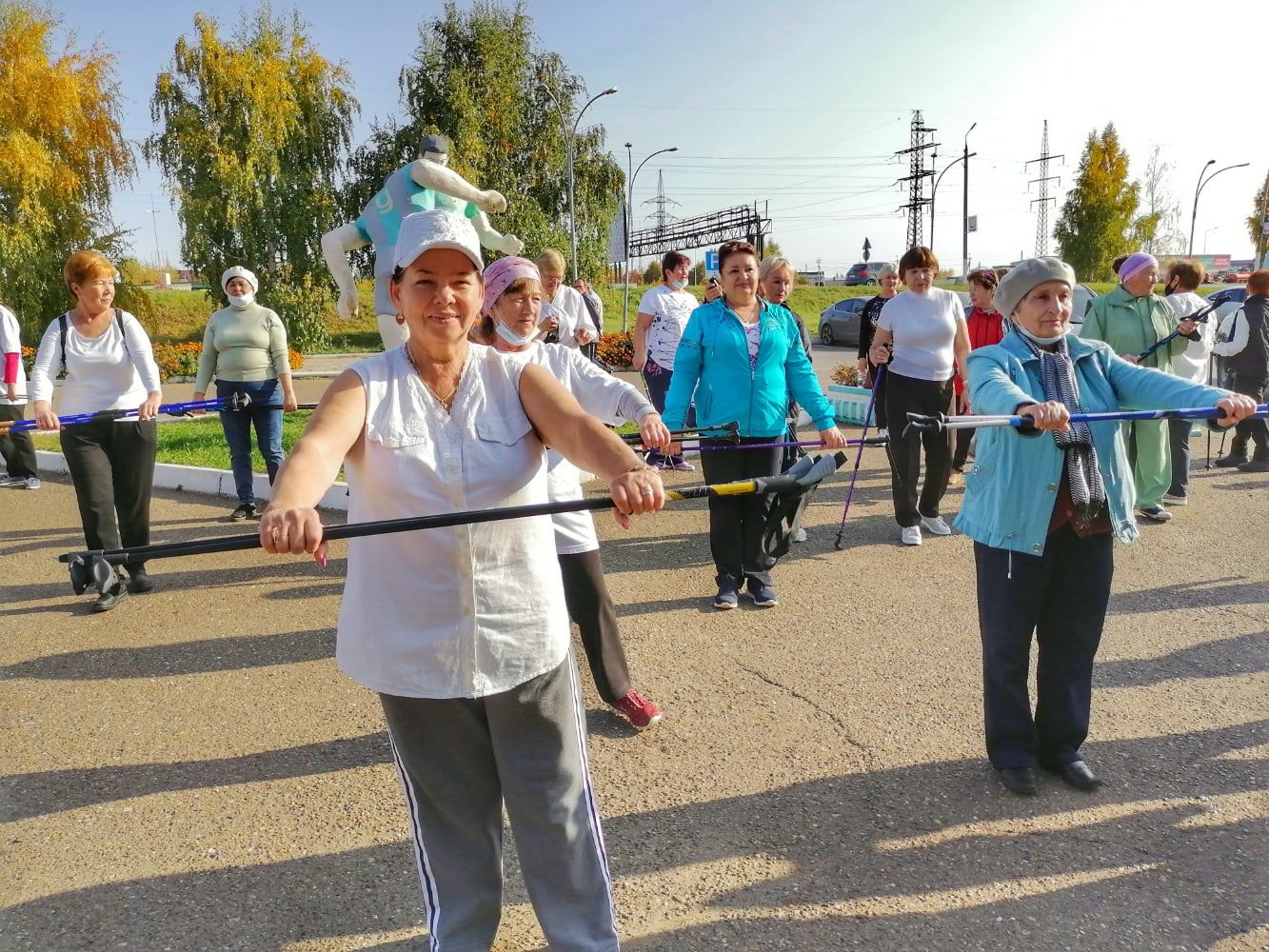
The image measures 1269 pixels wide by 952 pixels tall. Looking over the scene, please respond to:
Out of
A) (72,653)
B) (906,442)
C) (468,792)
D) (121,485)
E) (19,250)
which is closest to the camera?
(468,792)

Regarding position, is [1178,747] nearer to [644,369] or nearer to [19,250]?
[644,369]

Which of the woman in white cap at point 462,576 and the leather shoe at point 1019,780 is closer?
the woman in white cap at point 462,576

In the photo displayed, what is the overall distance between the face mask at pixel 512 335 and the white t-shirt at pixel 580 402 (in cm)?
12

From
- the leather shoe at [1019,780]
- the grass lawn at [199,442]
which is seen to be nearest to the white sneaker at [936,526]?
the leather shoe at [1019,780]

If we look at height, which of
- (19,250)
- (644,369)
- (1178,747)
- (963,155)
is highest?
(963,155)

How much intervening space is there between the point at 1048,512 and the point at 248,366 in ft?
20.7

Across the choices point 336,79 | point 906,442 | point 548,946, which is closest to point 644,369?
point 906,442

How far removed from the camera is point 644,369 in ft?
27.9

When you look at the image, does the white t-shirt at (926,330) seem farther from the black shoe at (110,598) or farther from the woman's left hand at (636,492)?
the black shoe at (110,598)

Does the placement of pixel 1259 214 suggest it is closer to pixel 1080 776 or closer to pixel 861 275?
pixel 861 275

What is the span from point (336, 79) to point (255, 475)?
2267cm

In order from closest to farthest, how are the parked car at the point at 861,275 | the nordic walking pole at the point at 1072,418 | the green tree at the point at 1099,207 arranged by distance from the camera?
the nordic walking pole at the point at 1072,418 → the green tree at the point at 1099,207 → the parked car at the point at 861,275

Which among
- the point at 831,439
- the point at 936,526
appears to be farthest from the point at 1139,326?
the point at 831,439

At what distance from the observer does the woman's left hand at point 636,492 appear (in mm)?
2045
